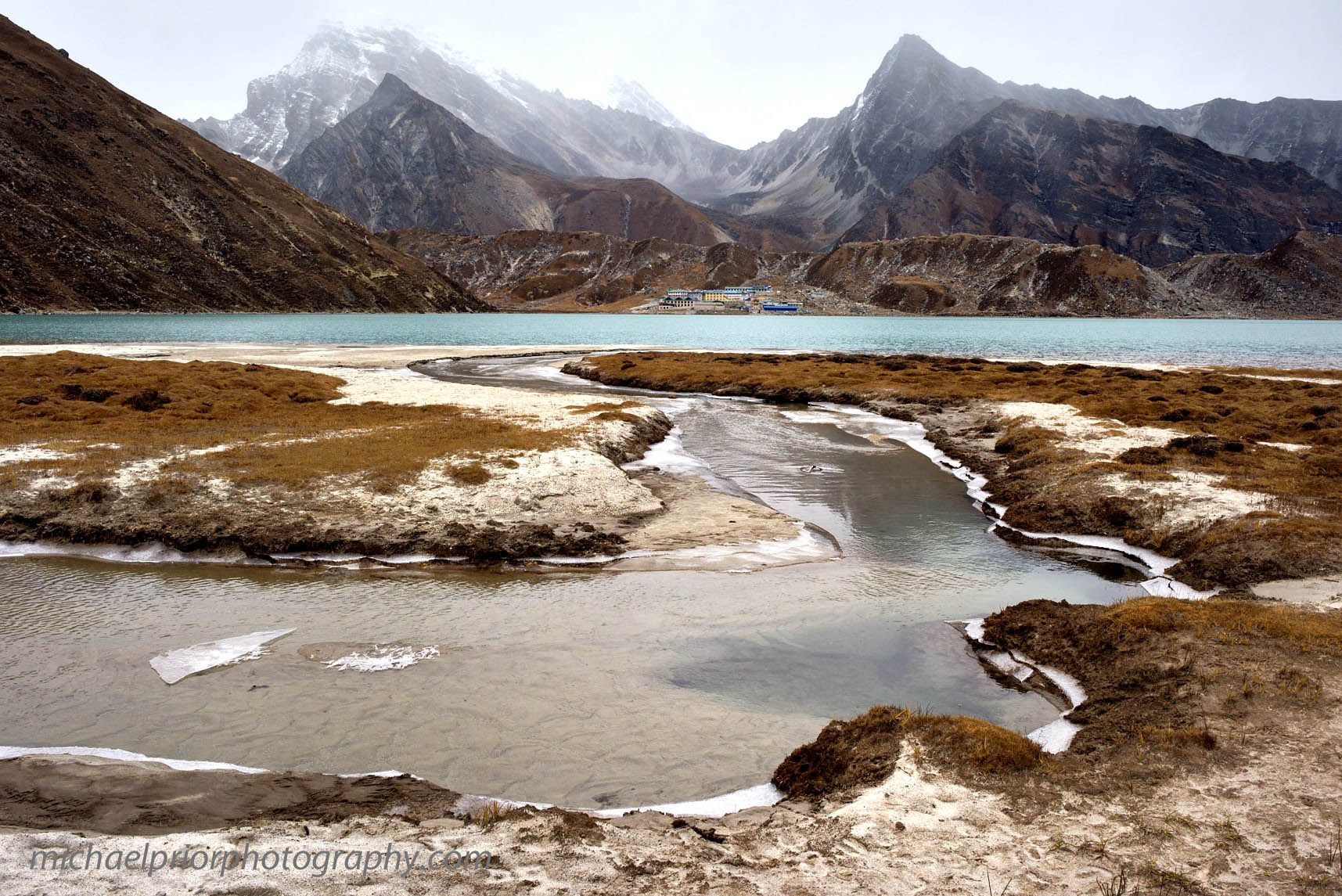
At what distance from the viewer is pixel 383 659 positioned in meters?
16.0

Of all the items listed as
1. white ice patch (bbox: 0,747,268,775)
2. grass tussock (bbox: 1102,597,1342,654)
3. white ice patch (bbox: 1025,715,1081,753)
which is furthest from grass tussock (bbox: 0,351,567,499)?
grass tussock (bbox: 1102,597,1342,654)

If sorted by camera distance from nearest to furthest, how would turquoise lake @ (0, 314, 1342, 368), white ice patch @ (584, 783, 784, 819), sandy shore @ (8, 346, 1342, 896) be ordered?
sandy shore @ (8, 346, 1342, 896) < white ice patch @ (584, 783, 784, 819) < turquoise lake @ (0, 314, 1342, 368)

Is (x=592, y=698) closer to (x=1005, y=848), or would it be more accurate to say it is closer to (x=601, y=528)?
(x=1005, y=848)

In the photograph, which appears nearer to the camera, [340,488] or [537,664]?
[537,664]

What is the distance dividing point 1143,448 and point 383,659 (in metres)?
32.2

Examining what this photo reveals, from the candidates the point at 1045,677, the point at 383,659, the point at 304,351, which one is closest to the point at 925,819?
the point at 1045,677

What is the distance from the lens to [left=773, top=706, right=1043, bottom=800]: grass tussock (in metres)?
10.9

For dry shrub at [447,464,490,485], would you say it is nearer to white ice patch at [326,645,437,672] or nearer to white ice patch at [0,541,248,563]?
white ice patch at [0,541,248,563]

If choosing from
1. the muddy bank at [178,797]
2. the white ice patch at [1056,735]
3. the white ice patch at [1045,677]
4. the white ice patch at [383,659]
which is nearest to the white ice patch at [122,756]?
the muddy bank at [178,797]

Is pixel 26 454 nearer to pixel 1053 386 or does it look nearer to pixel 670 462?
pixel 670 462

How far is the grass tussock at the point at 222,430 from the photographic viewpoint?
90.5 ft

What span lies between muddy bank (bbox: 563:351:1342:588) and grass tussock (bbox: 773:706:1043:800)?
13098 millimetres

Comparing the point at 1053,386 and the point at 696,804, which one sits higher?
the point at 1053,386

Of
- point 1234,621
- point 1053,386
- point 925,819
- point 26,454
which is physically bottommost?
point 925,819
